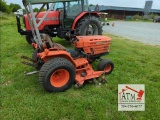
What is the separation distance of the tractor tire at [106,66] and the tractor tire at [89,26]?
2.30 metres

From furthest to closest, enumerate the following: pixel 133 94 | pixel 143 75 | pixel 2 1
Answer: pixel 2 1
pixel 143 75
pixel 133 94

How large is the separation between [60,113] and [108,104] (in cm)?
79

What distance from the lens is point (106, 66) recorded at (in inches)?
161

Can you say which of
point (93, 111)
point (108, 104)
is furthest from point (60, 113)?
point (108, 104)

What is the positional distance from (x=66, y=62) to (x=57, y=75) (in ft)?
0.99

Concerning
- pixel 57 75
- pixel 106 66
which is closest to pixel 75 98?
pixel 57 75

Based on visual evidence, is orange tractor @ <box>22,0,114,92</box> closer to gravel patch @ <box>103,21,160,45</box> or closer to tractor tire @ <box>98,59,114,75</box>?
tractor tire @ <box>98,59,114,75</box>

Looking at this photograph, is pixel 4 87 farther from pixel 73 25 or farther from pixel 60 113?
pixel 73 25

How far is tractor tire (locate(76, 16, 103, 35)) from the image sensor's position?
20.4 ft

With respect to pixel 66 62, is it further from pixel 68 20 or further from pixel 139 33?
pixel 139 33

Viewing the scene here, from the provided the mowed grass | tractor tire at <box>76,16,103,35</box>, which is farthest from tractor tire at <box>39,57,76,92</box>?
tractor tire at <box>76,16,103,35</box>

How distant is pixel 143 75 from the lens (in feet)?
13.7

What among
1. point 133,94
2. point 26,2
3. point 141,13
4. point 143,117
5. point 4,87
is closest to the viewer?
point 143,117

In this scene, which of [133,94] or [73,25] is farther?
[73,25]
